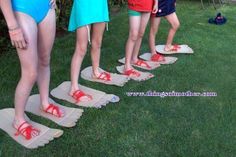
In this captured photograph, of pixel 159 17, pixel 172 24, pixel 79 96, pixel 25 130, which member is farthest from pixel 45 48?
pixel 172 24

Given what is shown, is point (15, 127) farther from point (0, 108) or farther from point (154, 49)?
point (154, 49)

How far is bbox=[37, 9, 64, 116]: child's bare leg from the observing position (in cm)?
306

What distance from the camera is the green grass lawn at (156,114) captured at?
3.09 meters

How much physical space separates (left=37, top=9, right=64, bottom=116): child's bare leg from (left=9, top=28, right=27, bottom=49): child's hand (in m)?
0.27

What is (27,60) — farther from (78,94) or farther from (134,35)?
(134,35)

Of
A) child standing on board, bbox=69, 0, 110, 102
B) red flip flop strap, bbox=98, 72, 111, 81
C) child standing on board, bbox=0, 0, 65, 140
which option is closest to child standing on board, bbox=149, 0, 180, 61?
red flip flop strap, bbox=98, 72, 111, 81

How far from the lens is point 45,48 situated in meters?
3.19

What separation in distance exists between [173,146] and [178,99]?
92cm

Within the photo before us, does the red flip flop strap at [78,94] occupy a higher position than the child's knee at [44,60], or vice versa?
the child's knee at [44,60]

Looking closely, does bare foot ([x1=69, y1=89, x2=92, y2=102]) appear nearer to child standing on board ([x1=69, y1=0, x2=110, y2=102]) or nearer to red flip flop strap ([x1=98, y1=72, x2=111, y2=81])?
child standing on board ([x1=69, y1=0, x2=110, y2=102])

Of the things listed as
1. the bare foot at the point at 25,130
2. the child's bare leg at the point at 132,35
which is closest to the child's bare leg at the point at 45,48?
the bare foot at the point at 25,130

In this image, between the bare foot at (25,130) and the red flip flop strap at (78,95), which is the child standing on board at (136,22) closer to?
the red flip flop strap at (78,95)

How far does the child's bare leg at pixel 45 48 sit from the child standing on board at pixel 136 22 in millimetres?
1314

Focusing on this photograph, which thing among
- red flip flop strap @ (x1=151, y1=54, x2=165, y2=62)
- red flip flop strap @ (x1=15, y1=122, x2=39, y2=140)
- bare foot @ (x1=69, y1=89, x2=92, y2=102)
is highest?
red flip flop strap @ (x1=15, y1=122, x2=39, y2=140)
